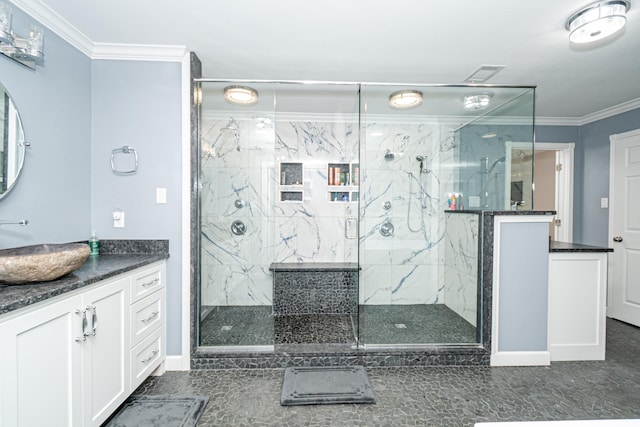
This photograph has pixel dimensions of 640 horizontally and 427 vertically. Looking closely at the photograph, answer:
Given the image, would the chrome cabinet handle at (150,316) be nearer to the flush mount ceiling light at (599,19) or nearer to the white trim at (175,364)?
the white trim at (175,364)

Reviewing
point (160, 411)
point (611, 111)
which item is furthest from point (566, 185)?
point (160, 411)

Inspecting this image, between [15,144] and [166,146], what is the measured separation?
2.80ft

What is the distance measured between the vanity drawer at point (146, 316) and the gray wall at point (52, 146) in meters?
0.70

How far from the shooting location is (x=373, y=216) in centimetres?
291

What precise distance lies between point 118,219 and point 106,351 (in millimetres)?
1073

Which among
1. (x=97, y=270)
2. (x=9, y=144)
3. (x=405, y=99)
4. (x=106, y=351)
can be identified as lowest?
(x=106, y=351)

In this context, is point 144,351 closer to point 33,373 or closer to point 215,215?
point 33,373

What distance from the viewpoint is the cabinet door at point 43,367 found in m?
1.12

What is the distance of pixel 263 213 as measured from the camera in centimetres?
262

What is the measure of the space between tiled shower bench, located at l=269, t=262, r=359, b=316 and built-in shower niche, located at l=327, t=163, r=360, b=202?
91cm

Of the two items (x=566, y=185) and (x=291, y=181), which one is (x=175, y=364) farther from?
(x=566, y=185)

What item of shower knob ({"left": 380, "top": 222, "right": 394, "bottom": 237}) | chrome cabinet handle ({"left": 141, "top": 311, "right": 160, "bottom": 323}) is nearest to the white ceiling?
shower knob ({"left": 380, "top": 222, "right": 394, "bottom": 237})

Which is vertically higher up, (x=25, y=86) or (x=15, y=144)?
(x=25, y=86)

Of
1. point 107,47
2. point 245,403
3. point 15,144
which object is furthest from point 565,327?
point 107,47
